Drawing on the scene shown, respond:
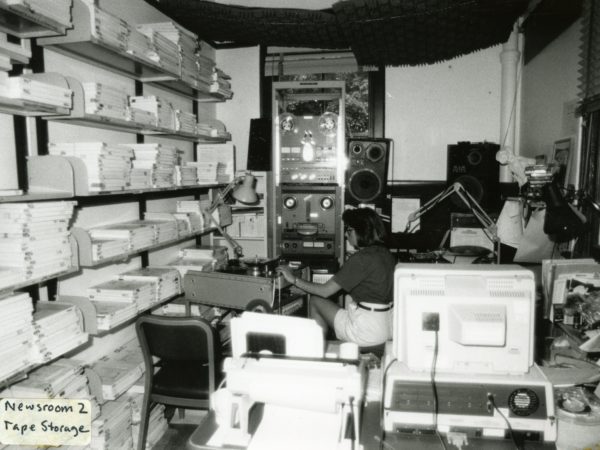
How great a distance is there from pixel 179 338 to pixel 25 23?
158cm

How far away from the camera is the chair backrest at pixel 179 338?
7.18ft

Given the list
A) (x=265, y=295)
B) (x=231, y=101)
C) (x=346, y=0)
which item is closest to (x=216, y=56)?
(x=231, y=101)

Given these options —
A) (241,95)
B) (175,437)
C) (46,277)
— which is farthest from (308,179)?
(46,277)

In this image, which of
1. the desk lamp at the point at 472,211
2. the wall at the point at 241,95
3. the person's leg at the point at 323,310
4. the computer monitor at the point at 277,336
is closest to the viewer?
the computer monitor at the point at 277,336

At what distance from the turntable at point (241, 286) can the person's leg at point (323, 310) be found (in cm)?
23

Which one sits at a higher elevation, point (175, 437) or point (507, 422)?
point (507, 422)

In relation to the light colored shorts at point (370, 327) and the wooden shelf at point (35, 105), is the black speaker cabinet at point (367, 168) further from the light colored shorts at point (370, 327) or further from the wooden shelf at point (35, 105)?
the wooden shelf at point (35, 105)

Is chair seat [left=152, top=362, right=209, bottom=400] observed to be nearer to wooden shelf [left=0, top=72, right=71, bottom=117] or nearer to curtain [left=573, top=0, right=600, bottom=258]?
wooden shelf [left=0, top=72, right=71, bottom=117]

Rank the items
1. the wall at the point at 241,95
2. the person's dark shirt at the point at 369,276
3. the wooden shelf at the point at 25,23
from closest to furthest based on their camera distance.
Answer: the wooden shelf at the point at 25,23, the person's dark shirt at the point at 369,276, the wall at the point at 241,95

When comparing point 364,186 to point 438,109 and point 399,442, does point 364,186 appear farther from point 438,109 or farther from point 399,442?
point 399,442

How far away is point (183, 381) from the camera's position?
2.48 metres

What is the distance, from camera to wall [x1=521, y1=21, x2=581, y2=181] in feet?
9.82

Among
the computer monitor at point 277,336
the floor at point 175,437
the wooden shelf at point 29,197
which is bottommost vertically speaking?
Result: the floor at point 175,437

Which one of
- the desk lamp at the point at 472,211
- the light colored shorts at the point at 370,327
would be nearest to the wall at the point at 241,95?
the desk lamp at the point at 472,211
